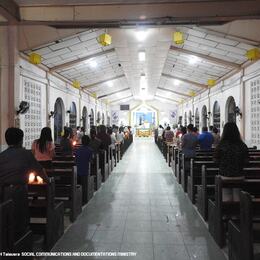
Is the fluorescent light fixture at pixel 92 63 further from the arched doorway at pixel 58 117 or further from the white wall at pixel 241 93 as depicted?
the white wall at pixel 241 93

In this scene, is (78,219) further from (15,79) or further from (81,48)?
(81,48)

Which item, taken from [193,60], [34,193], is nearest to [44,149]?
[34,193]

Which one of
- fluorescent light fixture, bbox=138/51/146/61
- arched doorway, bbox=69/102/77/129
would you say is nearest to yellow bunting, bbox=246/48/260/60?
fluorescent light fixture, bbox=138/51/146/61

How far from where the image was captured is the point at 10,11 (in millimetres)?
7488

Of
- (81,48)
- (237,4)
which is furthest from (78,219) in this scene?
(81,48)

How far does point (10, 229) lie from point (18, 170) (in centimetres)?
86

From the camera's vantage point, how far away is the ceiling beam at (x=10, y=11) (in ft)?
23.6

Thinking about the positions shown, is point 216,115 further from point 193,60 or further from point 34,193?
point 34,193

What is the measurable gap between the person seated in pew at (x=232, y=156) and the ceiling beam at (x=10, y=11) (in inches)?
216

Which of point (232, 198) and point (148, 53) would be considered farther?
point (148, 53)

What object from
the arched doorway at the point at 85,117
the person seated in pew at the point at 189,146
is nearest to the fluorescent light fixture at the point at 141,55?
the person seated in pew at the point at 189,146

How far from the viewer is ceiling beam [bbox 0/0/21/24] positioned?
7.19 m

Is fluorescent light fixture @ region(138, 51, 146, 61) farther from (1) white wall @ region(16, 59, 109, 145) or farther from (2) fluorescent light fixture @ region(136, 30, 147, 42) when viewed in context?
(1) white wall @ region(16, 59, 109, 145)

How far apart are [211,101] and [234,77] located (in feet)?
14.5
